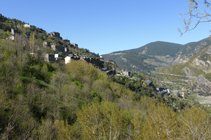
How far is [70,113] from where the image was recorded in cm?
2766

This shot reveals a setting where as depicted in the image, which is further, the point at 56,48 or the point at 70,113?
the point at 56,48

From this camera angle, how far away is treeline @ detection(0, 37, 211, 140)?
46.8ft

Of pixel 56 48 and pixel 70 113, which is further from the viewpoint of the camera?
pixel 56 48

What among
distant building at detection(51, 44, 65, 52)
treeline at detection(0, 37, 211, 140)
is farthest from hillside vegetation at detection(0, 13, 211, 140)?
distant building at detection(51, 44, 65, 52)

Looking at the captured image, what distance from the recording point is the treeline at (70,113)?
1426cm

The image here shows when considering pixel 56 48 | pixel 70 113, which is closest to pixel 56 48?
pixel 56 48

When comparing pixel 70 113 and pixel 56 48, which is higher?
pixel 56 48

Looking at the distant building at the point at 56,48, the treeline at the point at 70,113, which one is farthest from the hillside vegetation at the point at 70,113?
the distant building at the point at 56,48

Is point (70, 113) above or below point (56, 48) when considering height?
below

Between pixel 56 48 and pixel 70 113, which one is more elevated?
pixel 56 48

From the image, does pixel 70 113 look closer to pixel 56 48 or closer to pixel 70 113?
pixel 70 113

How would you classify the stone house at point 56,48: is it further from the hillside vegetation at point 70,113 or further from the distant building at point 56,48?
the hillside vegetation at point 70,113

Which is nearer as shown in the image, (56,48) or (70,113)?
(70,113)

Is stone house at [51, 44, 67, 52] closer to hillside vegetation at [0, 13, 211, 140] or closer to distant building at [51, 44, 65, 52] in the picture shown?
distant building at [51, 44, 65, 52]
